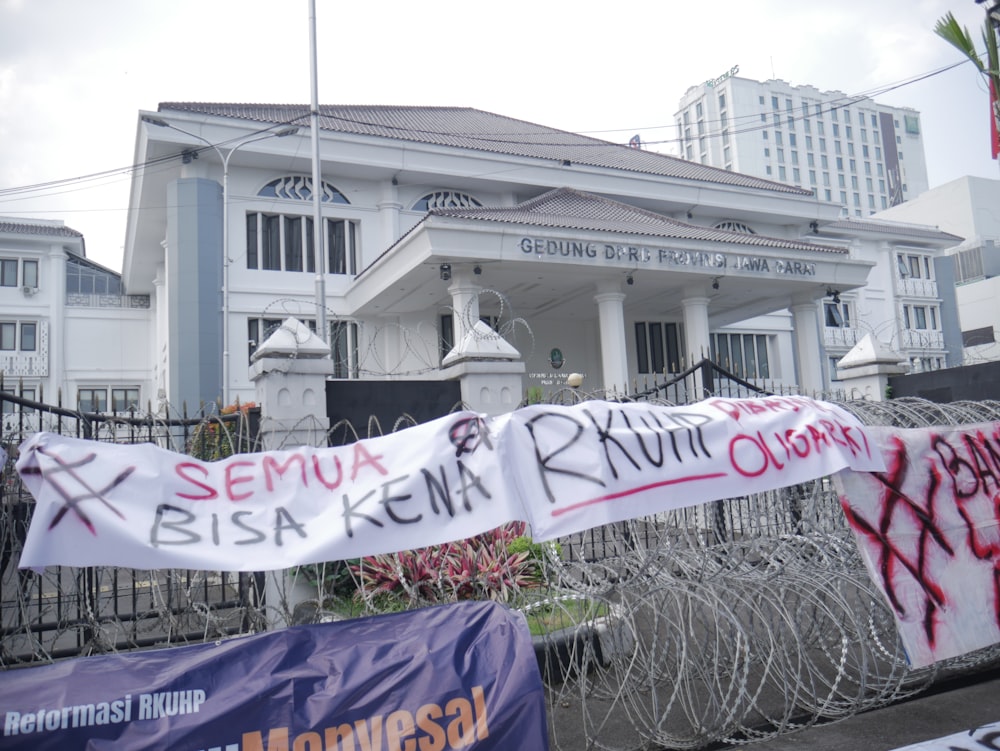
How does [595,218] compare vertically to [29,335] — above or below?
above

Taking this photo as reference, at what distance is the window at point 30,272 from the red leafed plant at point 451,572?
32.2m

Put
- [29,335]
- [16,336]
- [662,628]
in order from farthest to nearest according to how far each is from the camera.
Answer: [29,335], [16,336], [662,628]

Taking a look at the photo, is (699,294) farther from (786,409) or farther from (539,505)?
(539,505)

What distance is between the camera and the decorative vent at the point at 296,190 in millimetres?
22422

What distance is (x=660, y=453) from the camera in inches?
190

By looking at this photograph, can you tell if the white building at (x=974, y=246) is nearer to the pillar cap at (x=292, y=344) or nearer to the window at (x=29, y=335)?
the pillar cap at (x=292, y=344)

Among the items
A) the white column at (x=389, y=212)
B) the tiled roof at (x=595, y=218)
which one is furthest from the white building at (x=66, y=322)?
the tiled roof at (x=595, y=218)

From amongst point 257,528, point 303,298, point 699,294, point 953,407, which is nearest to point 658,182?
point 699,294

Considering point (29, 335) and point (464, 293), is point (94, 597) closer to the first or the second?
point (464, 293)

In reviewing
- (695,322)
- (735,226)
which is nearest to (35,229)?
(695,322)

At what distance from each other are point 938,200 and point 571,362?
127 feet

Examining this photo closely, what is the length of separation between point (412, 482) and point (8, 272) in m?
35.6

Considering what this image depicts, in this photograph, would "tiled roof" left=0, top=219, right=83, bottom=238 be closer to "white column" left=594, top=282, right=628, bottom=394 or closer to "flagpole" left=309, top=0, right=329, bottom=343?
"flagpole" left=309, top=0, right=329, bottom=343

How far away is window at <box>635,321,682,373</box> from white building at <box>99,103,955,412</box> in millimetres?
66
